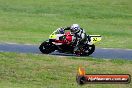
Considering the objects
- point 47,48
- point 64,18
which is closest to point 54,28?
point 64,18

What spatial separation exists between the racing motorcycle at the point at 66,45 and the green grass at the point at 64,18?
4235 mm

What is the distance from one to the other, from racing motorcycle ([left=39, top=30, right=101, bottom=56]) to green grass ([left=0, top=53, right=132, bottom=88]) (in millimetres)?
1907

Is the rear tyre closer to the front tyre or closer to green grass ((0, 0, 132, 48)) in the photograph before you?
the front tyre

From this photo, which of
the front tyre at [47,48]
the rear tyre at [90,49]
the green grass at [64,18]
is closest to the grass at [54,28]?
the green grass at [64,18]

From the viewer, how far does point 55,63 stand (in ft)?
65.8

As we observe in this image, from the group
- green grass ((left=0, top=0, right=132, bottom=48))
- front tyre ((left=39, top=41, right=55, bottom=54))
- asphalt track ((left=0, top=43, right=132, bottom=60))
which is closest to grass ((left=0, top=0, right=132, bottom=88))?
green grass ((left=0, top=0, right=132, bottom=48))

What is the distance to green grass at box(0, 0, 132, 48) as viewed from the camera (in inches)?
1262

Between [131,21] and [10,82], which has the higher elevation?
[10,82]

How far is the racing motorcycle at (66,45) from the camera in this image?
78.9 feet

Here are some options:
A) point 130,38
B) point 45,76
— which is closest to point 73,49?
point 45,76

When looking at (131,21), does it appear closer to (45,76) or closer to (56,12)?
(56,12)

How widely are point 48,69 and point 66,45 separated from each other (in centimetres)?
597

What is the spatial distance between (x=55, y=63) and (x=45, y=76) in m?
2.91

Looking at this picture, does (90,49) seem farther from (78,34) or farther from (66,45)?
(66,45)
